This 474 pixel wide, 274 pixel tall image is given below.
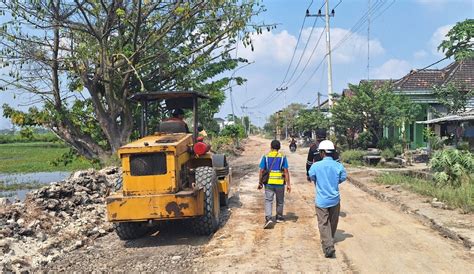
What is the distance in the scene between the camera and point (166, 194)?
761cm

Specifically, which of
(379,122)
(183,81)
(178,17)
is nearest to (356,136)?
(379,122)

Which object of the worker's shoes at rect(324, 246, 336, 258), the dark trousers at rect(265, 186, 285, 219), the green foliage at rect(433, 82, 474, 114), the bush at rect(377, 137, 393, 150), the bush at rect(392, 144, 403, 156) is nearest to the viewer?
the worker's shoes at rect(324, 246, 336, 258)

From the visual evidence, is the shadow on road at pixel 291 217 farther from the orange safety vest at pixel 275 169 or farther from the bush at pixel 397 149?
the bush at pixel 397 149

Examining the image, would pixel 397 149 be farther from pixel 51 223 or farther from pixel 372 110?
pixel 51 223

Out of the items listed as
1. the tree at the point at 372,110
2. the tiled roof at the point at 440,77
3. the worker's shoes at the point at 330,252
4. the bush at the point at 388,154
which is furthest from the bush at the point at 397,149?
the worker's shoes at the point at 330,252

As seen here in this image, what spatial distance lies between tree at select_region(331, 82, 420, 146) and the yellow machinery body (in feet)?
54.8

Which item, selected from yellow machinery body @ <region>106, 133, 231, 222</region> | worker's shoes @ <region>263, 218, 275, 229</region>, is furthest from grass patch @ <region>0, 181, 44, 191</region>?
worker's shoes @ <region>263, 218, 275, 229</region>

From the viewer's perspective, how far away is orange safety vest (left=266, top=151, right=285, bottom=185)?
904 centimetres

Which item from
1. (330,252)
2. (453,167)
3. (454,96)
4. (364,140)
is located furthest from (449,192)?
(364,140)

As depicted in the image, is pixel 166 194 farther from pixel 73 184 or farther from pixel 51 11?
pixel 51 11

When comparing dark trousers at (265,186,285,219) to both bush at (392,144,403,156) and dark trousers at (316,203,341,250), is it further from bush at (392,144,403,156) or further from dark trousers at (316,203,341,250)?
bush at (392,144,403,156)

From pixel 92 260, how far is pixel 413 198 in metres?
7.86

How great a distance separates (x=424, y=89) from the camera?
27.3m

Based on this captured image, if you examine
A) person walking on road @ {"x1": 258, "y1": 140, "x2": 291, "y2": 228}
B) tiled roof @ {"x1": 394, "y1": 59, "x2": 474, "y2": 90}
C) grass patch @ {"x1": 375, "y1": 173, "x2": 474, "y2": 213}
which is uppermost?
tiled roof @ {"x1": 394, "y1": 59, "x2": 474, "y2": 90}
